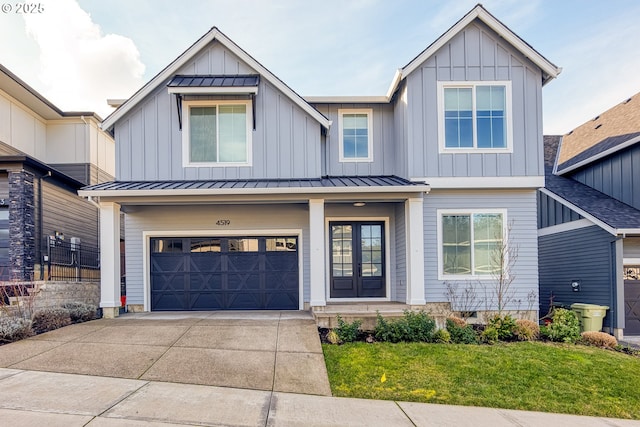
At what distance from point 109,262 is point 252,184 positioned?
3.81 meters

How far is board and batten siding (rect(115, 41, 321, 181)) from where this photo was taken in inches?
456

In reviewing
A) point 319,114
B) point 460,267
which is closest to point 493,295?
point 460,267

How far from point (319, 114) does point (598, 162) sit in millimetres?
9385

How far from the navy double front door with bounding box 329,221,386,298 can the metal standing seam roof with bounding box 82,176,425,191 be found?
1.53 m

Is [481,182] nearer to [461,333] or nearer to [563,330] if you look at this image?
[563,330]

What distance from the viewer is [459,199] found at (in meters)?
11.3

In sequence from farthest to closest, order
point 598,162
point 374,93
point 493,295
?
point 598,162
point 374,93
point 493,295

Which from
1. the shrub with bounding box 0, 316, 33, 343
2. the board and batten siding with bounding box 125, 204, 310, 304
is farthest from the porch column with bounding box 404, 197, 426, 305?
the shrub with bounding box 0, 316, 33, 343

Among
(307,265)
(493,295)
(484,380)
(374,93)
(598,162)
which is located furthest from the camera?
(598,162)

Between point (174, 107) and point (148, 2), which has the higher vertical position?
point (148, 2)

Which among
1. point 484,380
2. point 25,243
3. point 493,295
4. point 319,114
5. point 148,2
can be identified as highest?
point 148,2

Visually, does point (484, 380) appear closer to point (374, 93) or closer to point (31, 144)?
point (374, 93)

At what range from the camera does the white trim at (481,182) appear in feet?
36.6

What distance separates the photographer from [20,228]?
11.5m
